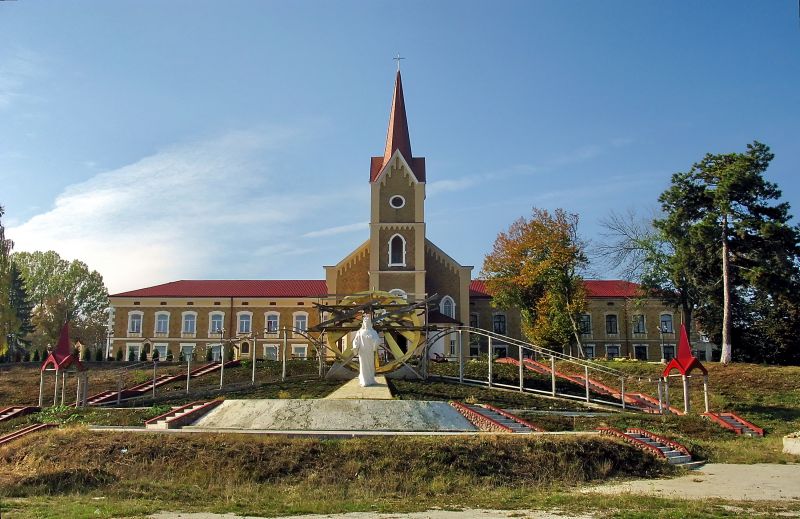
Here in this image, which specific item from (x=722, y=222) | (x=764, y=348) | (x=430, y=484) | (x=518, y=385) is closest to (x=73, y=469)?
(x=430, y=484)

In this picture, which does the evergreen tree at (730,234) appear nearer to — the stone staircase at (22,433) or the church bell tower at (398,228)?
the church bell tower at (398,228)

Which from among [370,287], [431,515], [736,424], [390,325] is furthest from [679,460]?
[370,287]

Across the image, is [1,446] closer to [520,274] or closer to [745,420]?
[745,420]

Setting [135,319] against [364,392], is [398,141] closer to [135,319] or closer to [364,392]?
[135,319]

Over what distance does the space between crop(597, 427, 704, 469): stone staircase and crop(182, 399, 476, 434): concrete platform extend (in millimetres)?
4255

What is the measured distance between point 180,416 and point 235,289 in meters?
38.9

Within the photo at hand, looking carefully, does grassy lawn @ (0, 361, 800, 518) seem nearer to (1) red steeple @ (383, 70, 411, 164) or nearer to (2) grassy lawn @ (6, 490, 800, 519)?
(2) grassy lawn @ (6, 490, 800, 519)

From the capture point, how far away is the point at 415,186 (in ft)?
161

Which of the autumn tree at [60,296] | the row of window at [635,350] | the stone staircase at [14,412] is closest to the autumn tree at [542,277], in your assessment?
the row of window at [635,350]

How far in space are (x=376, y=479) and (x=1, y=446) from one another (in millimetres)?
10600

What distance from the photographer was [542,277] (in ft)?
157

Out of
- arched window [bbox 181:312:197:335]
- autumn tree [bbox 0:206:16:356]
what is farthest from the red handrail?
arched window [bbox 181:312:197:335]

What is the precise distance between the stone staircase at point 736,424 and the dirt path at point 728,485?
6.69m

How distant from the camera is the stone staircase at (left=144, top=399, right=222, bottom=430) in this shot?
2145 centimetres
